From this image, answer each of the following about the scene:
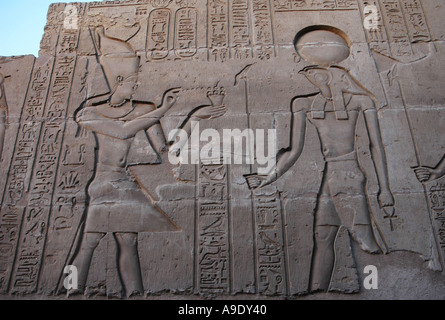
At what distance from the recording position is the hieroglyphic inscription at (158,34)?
201 inches

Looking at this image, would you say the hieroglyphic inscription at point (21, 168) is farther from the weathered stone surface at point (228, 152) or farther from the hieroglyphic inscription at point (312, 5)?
the hieroglyphic inscription at point (312, 5)

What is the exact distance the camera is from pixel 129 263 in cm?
396

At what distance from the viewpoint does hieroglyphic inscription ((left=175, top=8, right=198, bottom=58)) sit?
5.09m

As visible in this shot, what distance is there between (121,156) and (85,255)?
1.13 metres

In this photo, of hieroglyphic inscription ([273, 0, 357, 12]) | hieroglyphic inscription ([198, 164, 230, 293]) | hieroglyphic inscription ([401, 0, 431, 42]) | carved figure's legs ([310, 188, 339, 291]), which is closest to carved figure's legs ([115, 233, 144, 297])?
hieroglyphic inscription ([198, 164, 230, 293])

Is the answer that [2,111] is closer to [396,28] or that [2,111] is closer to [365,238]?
[365,238]

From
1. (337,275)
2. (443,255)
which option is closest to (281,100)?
(337,275)

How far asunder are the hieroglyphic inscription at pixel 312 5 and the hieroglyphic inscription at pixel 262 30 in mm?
177

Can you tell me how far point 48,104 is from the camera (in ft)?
15.9

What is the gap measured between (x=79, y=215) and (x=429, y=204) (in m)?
3.65

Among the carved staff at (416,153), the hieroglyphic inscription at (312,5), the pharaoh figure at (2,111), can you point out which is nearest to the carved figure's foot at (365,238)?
the carved staff at (416,153)
